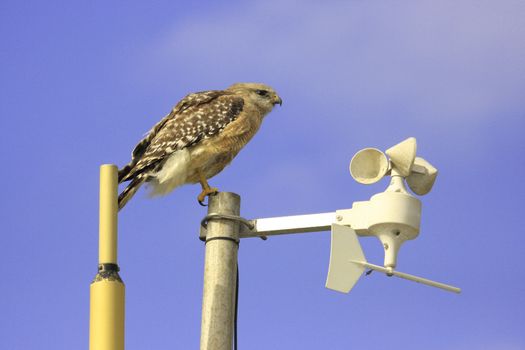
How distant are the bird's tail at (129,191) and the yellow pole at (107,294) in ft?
9.96

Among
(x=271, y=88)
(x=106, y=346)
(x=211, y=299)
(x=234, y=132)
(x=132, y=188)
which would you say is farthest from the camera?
(x=271, y=88)

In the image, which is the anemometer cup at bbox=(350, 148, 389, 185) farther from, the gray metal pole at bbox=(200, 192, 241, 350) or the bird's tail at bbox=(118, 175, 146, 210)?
the bird's tail at bbox=(118, 175, 146, 210)

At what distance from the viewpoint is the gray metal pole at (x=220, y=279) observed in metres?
5.20

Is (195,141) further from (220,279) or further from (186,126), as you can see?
(220,279)

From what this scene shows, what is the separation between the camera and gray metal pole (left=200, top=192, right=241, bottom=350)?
5203 millimetres

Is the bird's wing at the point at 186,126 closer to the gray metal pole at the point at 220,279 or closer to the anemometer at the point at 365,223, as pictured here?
the gray metal pole at the point at 220,279

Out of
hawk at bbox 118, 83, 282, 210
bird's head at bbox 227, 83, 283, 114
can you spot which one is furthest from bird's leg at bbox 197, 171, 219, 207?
bird's head at bbox 227, 83, 283, 114

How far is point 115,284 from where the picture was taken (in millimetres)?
4266

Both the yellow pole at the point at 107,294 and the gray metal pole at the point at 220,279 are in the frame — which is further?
the gray metal pole at the point at 220,279

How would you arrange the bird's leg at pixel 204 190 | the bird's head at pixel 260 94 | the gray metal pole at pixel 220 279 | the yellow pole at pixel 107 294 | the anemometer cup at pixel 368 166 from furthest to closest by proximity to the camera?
the bird's head at pixel 260 94 < the bird's leg at pixel 204 190 < the anemometer cup at pixel 368 166 < the gray metal pole at pixel 220 279 < the yellow pole at pixel 107 294

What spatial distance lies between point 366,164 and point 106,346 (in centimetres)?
189

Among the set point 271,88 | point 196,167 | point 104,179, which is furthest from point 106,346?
point 271,88

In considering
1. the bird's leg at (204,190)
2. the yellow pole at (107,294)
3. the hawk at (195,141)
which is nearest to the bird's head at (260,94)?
the hawk at (195,141)

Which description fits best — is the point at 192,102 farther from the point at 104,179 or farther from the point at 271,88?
the point at 104,179
